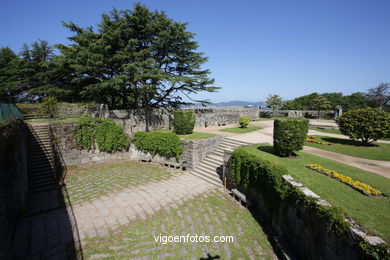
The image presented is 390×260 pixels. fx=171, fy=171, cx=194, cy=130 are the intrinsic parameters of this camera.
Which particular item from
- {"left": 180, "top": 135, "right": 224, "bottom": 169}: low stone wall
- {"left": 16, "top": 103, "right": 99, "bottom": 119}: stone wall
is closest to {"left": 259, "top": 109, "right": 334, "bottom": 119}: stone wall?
{"left": 180, "top": 135, "right": 224, "bottom": 169}: low stone wall

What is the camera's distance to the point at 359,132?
11078 mm

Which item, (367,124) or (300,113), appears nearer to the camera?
(367,124)

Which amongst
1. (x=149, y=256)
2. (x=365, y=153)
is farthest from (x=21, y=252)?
(x=365, y=153)

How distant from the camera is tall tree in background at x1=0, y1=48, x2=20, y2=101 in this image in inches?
841

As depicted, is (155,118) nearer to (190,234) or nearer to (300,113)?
(190,234)

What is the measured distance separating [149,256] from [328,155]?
10631 millimetres

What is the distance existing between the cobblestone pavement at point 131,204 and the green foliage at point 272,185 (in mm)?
2243

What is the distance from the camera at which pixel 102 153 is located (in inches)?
548

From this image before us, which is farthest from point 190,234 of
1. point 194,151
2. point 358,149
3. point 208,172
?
point 358,149

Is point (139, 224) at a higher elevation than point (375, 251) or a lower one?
lower

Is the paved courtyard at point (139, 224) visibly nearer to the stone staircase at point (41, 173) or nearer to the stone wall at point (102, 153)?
the stone staircase at point (41, 173)

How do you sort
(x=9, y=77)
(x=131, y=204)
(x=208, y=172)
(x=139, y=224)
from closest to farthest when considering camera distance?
(x=139, y=224) → (x=131, y=204) → (x=208, y=172) → (x=9, y=77)

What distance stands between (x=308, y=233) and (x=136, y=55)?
639 inches

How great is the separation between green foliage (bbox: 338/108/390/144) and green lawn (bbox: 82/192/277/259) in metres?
9.54
